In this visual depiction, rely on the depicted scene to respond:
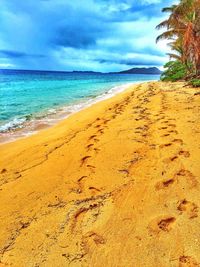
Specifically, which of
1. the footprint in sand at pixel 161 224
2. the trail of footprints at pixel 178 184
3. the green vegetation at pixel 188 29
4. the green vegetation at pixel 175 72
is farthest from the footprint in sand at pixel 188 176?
the green vegetation at pixel 175 72

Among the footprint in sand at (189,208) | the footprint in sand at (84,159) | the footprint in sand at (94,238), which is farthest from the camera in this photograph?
the footprint in sand at (84,159)

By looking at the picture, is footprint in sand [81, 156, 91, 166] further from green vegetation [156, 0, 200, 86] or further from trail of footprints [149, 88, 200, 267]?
green vegetation [156, 0, 200, 86]

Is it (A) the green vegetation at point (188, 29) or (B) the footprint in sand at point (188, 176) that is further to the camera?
(A) the green vegetation at point (188, 29)

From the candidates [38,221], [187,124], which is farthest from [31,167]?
[187,124]

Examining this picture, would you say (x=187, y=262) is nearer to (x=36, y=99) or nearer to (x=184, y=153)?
(x=184, y=153)

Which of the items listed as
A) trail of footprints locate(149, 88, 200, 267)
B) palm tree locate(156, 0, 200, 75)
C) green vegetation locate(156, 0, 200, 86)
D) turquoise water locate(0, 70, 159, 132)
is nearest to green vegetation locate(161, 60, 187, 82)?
green vegetation locate(156, 0, 200, 86)

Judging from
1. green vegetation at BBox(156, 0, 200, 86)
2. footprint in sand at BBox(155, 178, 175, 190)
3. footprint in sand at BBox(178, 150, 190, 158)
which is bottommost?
footprint in sand at BBox(155, 178, 175, 190)

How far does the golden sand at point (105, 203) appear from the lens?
2451mm

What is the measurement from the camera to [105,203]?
3209 millimetres

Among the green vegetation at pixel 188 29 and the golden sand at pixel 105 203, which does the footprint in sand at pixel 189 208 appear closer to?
the golden sand at pixel 105 203

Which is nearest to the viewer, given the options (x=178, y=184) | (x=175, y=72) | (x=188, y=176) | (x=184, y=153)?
(x=178, y=184)

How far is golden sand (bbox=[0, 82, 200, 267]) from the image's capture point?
8.04 feet

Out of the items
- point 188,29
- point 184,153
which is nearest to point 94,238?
point 184,153

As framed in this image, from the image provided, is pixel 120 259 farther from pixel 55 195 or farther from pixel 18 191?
pixel 18 191
